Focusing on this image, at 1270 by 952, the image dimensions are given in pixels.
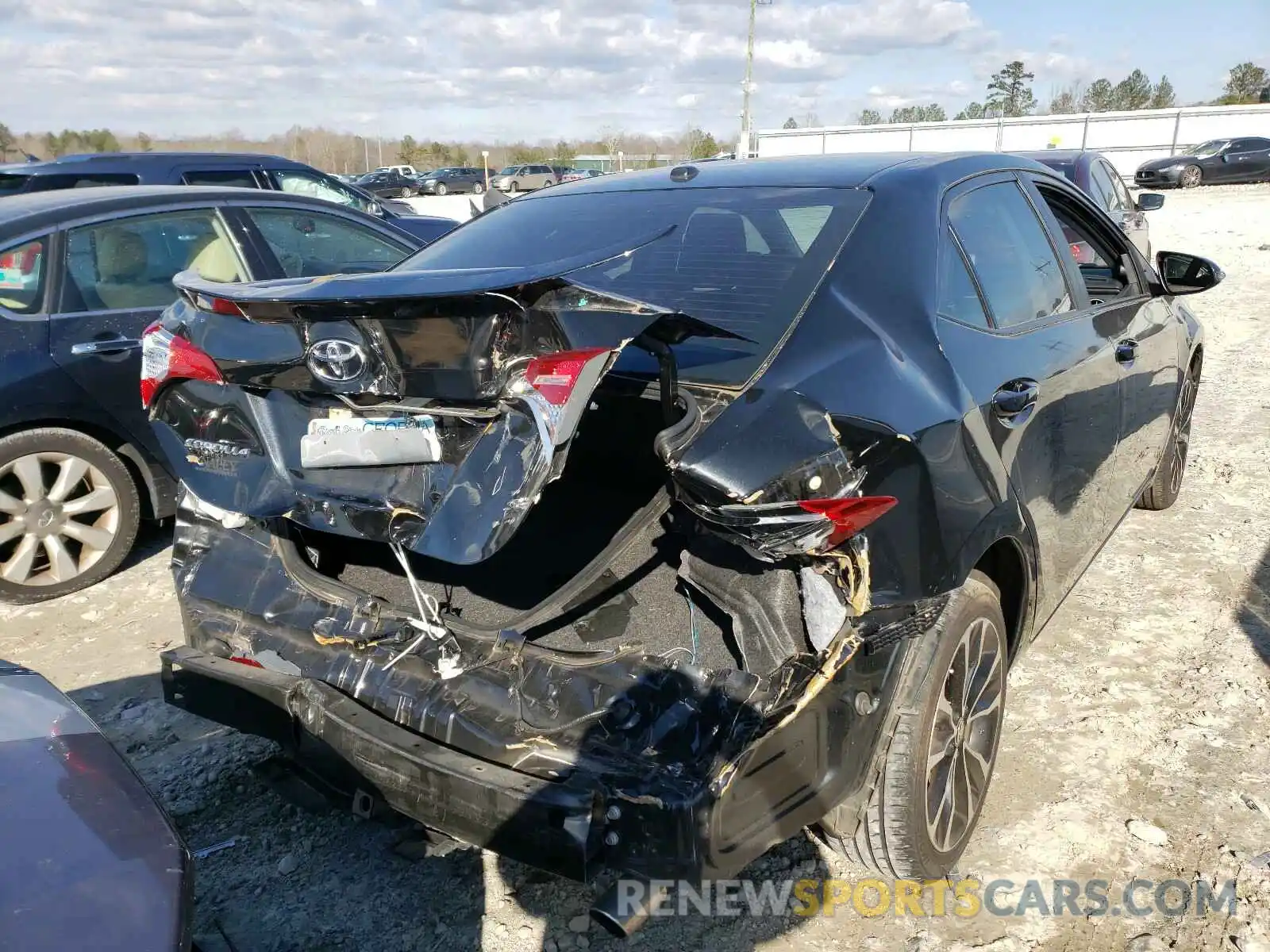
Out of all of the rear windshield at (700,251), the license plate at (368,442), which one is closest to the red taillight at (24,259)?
the rear windshield at (700,251)

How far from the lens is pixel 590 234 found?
10.0ft

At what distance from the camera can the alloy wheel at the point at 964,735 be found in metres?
2.45

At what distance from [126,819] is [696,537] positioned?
1242 mm

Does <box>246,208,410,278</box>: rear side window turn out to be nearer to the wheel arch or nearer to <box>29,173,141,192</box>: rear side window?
<box>29,173,141,192</box>: rear side window

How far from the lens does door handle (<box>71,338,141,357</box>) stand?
4422 millimetres

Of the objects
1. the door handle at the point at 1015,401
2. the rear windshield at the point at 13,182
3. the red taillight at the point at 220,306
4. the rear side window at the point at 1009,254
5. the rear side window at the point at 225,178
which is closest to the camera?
the red taillight at the point at 220,306

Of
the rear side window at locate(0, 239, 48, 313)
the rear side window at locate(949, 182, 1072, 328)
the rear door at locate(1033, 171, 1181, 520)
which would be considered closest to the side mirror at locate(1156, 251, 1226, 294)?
the rear door at locate(1033, 171, 1181, 520)

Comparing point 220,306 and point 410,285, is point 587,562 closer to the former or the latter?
point 410,285

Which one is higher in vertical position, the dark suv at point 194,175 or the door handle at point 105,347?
the dark suv at point 194,175

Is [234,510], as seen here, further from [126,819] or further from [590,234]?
[590,234]

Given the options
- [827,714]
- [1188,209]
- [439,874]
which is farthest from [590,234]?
[1188,209]

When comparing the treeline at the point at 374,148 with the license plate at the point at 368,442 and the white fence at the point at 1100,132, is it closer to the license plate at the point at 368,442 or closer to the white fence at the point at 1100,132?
the white fence at the point at 1100,132

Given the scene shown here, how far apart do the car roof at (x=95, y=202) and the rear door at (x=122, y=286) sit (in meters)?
0.06

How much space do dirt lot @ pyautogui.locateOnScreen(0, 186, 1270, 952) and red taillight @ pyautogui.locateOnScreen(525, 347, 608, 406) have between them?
1.40 meters
